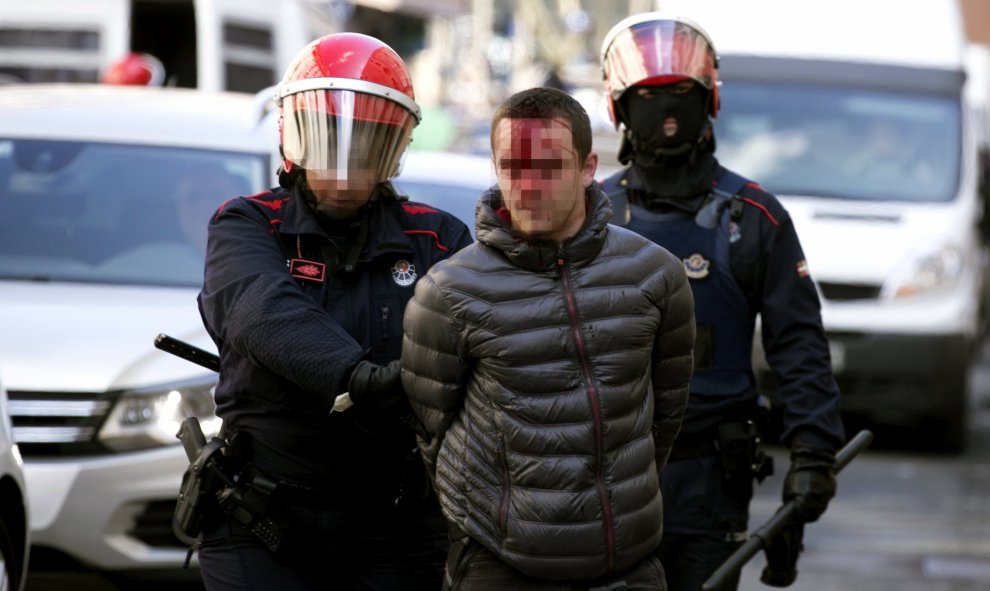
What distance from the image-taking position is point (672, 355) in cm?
328

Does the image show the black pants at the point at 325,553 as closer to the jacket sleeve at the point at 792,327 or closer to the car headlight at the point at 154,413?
the jacket sleeve at the point at 792,327

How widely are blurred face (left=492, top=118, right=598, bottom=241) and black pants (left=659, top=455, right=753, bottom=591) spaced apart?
4.11 feet

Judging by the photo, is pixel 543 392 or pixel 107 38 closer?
pixel 543 392

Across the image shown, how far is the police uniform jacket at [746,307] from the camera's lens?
4.30 m

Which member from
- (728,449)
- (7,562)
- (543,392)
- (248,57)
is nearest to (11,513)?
(7,562)

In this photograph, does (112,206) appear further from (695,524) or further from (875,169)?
(875,169)

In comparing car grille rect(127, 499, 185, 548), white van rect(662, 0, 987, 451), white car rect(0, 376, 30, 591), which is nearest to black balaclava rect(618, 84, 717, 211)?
white car rect(0, 376, 30, 591)

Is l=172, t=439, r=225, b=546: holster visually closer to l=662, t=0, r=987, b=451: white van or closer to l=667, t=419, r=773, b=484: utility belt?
l=667, t=419, r=773, b=484: utility belt

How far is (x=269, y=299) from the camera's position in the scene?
3.26 meters

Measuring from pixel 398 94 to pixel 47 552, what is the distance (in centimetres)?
285

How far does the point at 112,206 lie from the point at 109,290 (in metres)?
0.49

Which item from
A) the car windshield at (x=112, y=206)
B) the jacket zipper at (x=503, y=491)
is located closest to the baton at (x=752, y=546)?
the jacket zipper at (x=503, y=491)

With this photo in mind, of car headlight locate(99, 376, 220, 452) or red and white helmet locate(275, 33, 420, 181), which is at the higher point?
red and white helmet locate(275, 33, 420, 181)

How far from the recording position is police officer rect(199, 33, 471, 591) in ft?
11.2
